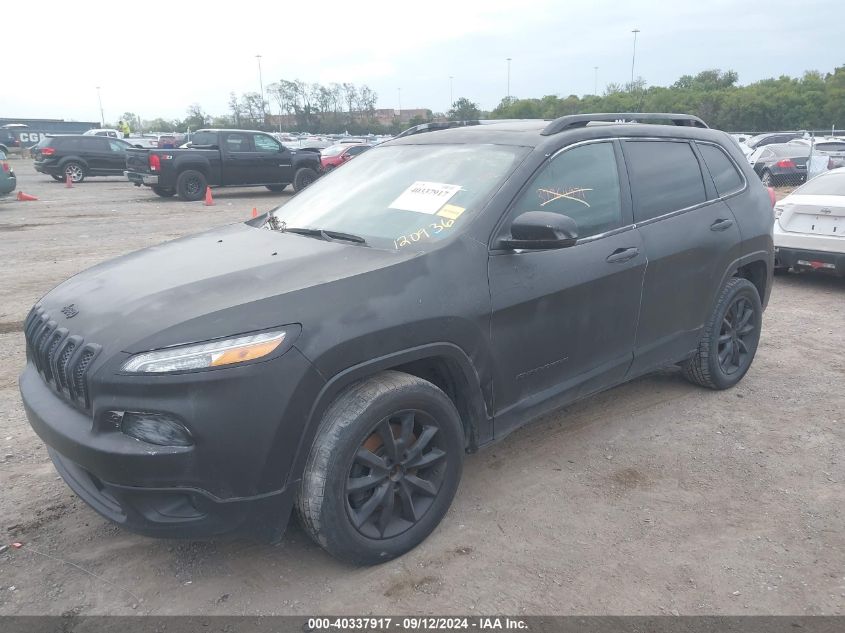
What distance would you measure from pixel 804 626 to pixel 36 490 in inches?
141

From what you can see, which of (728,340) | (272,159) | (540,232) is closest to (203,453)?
(540,232)

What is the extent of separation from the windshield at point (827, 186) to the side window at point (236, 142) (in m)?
13.7

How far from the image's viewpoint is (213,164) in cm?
1742

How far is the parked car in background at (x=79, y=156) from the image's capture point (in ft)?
72.8

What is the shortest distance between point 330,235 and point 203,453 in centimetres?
137

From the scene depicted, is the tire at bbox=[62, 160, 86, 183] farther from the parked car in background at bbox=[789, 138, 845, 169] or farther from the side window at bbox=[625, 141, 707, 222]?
the parked car in background at bbox=[789, 138, 845, 169]

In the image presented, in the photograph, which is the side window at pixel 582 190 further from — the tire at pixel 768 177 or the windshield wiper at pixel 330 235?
the tire at pixel 768 177

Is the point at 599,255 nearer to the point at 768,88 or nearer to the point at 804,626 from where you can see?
the point at 804,626

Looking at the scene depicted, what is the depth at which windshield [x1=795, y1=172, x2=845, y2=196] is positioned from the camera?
7.77 meters

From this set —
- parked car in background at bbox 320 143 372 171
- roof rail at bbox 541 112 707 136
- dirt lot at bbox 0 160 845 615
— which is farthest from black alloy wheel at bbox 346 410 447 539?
parked car in background at bbox 320 143 372 171

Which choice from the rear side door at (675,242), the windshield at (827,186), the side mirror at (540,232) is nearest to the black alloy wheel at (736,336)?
the rear side door at (675,242)

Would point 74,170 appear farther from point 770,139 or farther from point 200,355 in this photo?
point 770,139

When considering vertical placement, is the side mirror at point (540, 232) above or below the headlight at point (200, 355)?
above

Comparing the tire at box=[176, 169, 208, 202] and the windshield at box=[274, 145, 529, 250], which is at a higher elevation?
the windshield at box=[274, 145, 529, 250]
